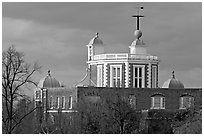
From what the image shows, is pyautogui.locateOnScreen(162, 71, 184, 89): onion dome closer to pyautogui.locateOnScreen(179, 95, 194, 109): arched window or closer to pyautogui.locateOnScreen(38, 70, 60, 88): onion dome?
pyautogui.locateOnScreen(179, 95, 194, 109): arched window

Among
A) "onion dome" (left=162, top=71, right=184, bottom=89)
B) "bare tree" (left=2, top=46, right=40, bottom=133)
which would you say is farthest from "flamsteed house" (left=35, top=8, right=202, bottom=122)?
"bare tree" (left=2, top=46, right=40, bottom=133)

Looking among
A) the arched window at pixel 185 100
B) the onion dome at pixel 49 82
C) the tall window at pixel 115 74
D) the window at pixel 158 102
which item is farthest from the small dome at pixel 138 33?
the arched window at pixel 185 100

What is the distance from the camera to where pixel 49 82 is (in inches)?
1778

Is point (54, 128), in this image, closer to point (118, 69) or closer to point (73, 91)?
point (73, 91)

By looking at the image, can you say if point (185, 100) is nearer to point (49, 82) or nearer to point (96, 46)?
point (96, 46)

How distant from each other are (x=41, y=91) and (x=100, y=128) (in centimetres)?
1207

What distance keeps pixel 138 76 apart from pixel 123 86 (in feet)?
6.86

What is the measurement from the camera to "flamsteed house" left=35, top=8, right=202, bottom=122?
131 ft

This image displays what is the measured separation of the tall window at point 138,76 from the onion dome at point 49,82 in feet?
17.0

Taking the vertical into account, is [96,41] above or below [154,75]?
above

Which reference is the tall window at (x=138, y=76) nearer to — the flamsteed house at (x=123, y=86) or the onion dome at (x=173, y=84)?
the flamsteed house at (x=123, y=86)

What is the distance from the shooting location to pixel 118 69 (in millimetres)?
44750

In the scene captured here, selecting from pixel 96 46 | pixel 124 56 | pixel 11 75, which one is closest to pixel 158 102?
pixel 124 56

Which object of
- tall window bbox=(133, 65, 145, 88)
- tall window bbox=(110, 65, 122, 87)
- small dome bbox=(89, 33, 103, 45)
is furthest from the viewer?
small dome bbox=(89, 33, 103, 45)
